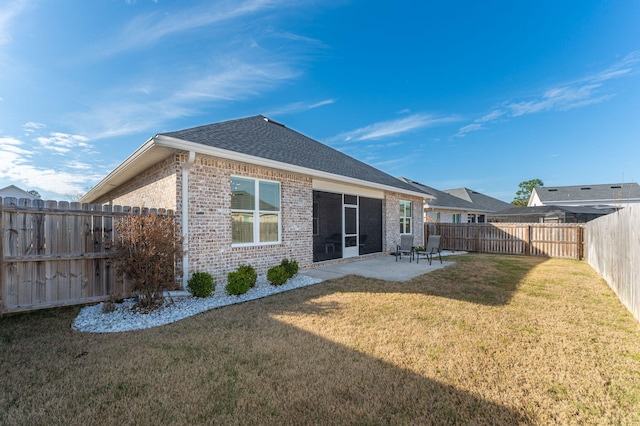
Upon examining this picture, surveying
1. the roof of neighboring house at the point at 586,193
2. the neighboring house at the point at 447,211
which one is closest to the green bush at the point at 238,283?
the neighboring house at the point at 447,211

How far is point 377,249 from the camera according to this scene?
1281 centimetres

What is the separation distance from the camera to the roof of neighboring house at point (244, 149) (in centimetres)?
609

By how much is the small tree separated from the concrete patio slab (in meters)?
Answer: 4.31

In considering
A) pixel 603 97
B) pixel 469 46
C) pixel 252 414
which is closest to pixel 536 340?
pixel 252 414

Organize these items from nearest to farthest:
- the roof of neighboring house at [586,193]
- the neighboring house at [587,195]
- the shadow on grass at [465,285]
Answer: the shadow on grass at [465,285], the neighboring house at [587,195], the roof of neighboring house at [586,193]

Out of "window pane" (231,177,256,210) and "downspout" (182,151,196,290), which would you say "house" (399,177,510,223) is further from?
"downspout" (182,151,196,290)

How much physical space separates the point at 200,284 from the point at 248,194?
2.74 meters

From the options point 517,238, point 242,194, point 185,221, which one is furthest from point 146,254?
point 517,238

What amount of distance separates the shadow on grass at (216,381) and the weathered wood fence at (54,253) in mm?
715

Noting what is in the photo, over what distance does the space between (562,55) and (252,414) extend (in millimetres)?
18039

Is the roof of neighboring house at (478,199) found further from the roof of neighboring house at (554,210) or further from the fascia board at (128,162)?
the fascia board at (128,162)

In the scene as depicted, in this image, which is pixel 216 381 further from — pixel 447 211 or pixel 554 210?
pixel 554 210

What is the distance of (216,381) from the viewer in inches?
113

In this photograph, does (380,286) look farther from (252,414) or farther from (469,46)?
(469,46)
